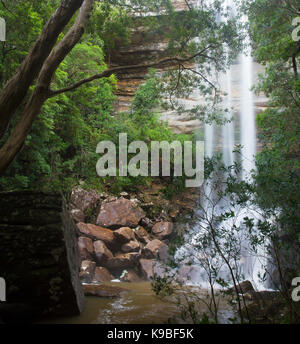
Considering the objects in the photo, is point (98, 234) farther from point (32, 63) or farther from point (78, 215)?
point (32, 63)

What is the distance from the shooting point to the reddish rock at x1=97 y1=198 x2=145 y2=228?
37.8 feet

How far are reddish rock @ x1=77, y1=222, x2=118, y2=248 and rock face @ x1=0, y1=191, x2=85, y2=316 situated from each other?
5.31 metres

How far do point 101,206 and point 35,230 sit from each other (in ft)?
23.4

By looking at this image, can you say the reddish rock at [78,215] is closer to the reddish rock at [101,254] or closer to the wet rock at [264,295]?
the reddish rock at [101,254]

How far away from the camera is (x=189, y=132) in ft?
62.1

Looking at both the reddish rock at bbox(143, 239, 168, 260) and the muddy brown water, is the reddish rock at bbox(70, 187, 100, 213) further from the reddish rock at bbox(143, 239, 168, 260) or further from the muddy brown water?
the muddy brown water

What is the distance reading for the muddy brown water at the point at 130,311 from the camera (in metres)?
5.07

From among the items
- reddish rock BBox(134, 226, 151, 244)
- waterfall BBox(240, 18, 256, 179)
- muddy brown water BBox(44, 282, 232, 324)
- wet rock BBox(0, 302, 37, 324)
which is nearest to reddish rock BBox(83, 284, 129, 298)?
muddy brown water BBox(44, 282, 232, 324)

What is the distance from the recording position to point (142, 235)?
11812mm

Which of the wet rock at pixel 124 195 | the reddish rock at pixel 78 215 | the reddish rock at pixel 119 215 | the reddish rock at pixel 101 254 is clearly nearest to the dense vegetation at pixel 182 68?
the reddish rock at pixel 119 215

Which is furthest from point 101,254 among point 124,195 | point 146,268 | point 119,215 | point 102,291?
point 124,195

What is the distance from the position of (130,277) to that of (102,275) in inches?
34.7
